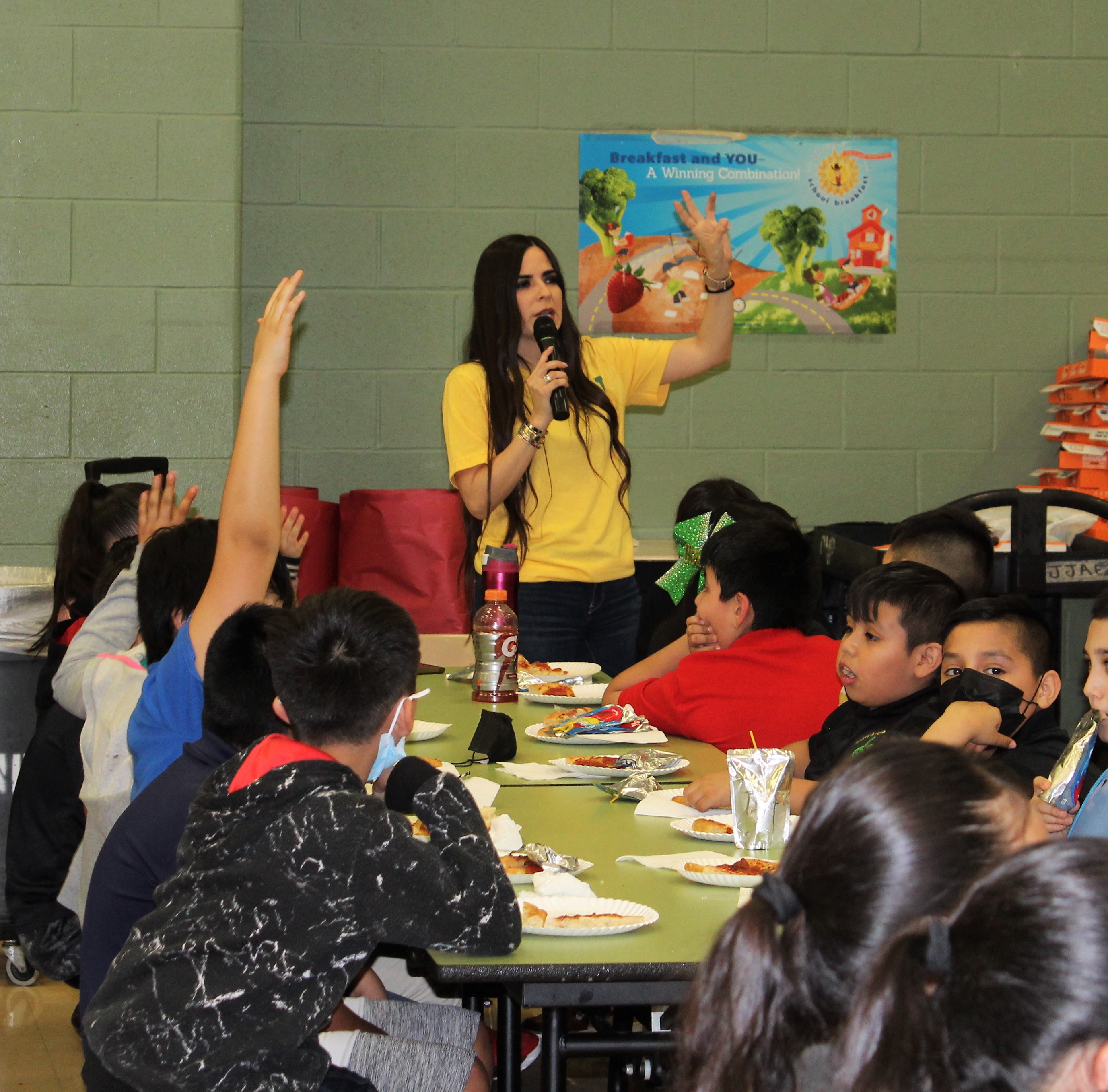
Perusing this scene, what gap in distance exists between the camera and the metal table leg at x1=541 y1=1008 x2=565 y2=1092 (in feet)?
4.44

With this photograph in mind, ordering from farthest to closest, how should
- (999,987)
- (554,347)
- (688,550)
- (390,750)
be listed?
(688,550)
(554,347)
(390,750)
(999,987)

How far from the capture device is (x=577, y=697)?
101 inches

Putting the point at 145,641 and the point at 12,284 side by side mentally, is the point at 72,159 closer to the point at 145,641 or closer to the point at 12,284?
the point at 12,284

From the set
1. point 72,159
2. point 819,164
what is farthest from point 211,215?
point 819,164

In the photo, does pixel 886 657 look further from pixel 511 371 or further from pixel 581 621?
pixel 511 371

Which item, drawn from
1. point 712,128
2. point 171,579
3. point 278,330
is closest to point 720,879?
point 278,330

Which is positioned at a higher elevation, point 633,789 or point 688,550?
point 688,550

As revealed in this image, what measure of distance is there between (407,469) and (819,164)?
5.67 feet

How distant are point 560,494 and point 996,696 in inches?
49.4

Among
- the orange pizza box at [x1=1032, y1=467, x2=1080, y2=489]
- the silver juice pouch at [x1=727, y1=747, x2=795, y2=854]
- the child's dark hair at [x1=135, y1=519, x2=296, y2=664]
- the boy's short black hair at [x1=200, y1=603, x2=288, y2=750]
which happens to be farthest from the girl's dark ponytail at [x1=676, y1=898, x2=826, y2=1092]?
the orange pizza box at [x1=1032, y1=467, x2=1080, y2=489]

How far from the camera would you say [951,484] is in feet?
14.5

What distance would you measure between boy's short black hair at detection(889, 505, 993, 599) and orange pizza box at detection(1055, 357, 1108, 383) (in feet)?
5.38

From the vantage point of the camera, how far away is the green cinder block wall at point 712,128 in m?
4.21

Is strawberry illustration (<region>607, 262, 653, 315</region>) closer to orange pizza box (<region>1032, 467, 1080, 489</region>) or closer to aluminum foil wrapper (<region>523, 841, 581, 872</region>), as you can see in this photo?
orange pizza box (<region>1032, 467, 1080, 489</region>)
